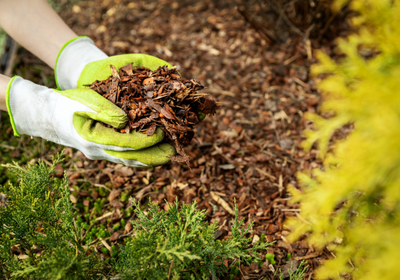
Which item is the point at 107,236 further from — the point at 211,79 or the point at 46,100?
the point at 211,79

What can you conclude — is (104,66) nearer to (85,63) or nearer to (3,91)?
(85,63)

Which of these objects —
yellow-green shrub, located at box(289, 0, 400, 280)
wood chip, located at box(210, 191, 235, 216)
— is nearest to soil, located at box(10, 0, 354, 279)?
wood chip, located at box(210, 191, 235, 216)

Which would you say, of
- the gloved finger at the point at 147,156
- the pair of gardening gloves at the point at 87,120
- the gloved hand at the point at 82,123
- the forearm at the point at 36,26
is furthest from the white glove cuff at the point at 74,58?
the gloved finger at the point at 147,156

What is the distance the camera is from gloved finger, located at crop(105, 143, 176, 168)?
2.02 metres

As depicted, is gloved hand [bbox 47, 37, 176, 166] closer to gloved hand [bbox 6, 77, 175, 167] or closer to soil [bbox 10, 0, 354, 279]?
gloved hand [bbox 6, 77, 175, 167]

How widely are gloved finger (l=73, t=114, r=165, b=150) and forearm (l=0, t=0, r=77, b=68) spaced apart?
1.14 m

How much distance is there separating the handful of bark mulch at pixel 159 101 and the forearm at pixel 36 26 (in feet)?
2.75

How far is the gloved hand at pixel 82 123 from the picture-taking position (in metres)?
1.96

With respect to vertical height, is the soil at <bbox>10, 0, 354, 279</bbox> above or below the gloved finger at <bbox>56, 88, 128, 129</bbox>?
below

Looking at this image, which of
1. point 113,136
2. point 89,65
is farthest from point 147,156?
point 89,65

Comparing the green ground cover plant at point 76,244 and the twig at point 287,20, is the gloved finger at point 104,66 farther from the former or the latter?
the twig at point 287,20

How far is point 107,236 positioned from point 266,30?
375cm

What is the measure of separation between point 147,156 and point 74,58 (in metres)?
1.42

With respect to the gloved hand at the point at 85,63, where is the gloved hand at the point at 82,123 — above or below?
below
